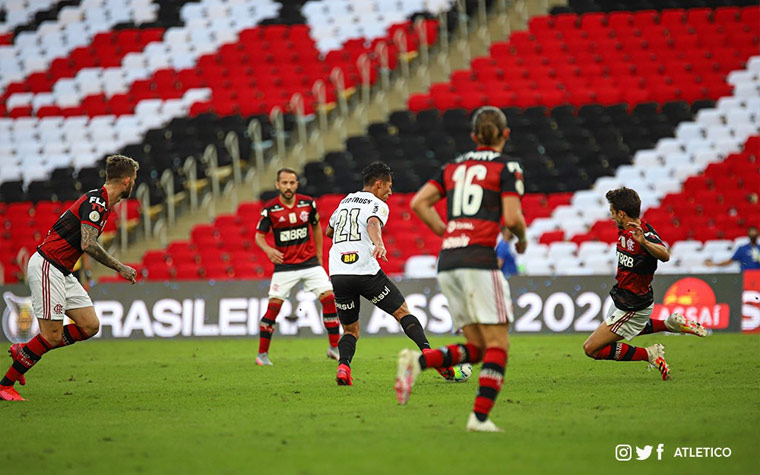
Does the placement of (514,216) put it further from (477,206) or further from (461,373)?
(461,373)

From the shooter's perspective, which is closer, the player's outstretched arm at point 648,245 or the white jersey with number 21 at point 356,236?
the player's outstretched arm at point 648,245

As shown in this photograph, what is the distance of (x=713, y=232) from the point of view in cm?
2166

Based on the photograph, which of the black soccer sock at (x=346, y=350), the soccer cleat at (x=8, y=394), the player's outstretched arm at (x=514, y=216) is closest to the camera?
the player's outstretched arm at (x=514, y=216)

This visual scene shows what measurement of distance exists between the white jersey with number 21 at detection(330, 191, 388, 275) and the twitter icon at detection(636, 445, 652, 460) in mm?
4684

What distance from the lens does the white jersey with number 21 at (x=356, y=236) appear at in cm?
1056

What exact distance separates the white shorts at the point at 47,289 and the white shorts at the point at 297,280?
14.0ft

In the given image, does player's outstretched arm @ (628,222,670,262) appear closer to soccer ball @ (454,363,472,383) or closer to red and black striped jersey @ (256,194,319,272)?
soccer ball @ (454,363,472,383)

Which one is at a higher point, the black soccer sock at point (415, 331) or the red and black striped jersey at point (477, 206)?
the red and black striped jersey at point (477, 206)

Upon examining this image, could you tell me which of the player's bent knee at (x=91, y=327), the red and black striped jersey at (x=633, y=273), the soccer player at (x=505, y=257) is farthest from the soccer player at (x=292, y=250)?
the soccer player at (x=505, y=257)

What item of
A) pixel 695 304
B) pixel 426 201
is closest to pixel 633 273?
pixel 426 201

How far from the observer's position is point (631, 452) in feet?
20.5

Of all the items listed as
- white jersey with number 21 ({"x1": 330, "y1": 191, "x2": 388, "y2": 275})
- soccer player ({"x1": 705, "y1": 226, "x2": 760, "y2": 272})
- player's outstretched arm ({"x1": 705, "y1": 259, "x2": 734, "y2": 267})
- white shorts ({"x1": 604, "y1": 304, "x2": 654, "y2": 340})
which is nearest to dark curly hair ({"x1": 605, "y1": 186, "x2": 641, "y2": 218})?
white shorts ({"x1": 604, "y1": 304, "x2": 654, "y2": 340})

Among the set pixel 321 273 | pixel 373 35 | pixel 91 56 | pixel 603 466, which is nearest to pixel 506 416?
pixel 603 466

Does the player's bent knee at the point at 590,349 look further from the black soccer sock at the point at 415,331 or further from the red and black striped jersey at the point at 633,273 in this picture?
the black soccer sock at the point at 415,331
